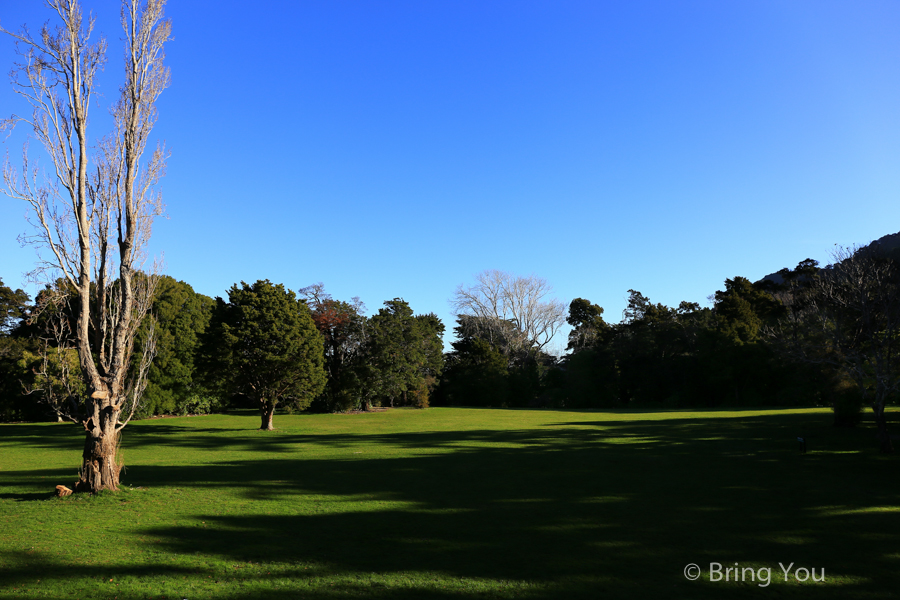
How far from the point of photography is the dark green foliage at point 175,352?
4078cm

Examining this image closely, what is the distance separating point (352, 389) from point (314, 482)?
3281cm

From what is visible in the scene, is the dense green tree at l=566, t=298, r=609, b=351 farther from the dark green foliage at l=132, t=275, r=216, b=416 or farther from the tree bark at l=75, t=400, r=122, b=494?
the tree bark at l=75, t=400, r=122, b=494

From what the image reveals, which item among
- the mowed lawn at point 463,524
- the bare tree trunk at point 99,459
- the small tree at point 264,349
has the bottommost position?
the mowed lawn at point 463,524

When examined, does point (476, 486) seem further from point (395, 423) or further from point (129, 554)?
point (395, 423)

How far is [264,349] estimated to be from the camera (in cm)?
2836

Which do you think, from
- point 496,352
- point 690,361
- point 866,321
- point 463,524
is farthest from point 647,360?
point 463,524

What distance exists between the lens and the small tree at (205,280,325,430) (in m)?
28.0

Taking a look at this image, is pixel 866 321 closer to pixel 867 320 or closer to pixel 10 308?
pixel 867 320

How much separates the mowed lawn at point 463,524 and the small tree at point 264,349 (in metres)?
8.98

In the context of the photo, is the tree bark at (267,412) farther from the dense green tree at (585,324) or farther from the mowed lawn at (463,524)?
the dense green tree at (585,324)

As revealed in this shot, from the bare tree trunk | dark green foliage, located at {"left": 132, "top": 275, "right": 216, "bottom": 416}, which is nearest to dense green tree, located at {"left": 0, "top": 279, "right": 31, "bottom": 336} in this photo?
dark green foliage, located at {"left": 132, "top": 275, "right": 216, "bottom": 416}

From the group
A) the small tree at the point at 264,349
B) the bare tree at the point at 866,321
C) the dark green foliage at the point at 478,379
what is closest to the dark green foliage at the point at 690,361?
the dark green foliage at the point at 478,379

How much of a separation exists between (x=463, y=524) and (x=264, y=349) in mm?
21307

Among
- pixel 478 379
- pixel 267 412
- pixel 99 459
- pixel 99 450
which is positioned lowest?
pixel 267 412
